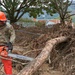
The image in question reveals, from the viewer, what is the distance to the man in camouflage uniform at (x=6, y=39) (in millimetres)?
7402

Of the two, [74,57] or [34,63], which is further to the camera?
[74,57]

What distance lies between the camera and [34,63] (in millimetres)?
7238

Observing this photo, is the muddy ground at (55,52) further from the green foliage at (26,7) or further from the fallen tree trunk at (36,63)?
the green foliage at (26,7)

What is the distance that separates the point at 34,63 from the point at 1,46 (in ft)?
3.14

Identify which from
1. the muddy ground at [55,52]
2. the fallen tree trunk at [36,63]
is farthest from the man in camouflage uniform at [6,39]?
the muddy ground at [55,52]

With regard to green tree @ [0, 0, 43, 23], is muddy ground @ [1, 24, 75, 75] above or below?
below

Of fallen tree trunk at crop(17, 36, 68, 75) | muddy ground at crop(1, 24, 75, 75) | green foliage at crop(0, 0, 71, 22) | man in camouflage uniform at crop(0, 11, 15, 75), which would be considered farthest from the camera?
green foliage at crop(0, 0, 71, 22)

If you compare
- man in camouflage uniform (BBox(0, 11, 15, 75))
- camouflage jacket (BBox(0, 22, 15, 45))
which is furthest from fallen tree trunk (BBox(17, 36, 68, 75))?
camouflage jacket (BBox(0, 22, 15, 45))

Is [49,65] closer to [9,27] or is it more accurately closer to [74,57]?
[74,57]

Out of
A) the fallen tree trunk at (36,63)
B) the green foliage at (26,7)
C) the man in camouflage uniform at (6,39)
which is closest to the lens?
the fallen tree trunk at (36,63)

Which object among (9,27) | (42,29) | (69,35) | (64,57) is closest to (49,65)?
(64,57)

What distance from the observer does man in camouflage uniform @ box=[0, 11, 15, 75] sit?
7402mm

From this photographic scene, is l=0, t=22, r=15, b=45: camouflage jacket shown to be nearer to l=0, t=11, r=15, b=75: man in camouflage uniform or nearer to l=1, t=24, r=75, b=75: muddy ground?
l=0, t=11, r=15, b=75: man in camouflage uniform

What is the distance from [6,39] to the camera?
7.83 metres
